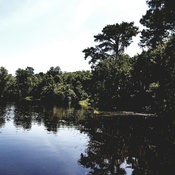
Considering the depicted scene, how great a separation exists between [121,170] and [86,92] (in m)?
74.4

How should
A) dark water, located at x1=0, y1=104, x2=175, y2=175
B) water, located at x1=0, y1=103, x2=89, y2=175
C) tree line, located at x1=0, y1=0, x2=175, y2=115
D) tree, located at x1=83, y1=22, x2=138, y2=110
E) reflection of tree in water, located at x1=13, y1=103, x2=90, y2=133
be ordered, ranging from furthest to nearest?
1. tree, located at x1=83, y1=22, x2=138, y2=110
2. tree line, located at x1=0, y1=0, x2=175, y2=115
3. reflection of tree in water, located at x1=13, y1=103, x2=90, y2=133
4. dark water, located at x1=0, y1=104, x2=175, y2=175
5. water, located at x1=0, y1=103, x2=89, y2=175

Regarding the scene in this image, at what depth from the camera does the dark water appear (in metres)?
16.8

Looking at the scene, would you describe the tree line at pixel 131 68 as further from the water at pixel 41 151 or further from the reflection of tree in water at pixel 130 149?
the water at pixel 41 151

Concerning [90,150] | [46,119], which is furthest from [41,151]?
[46,119]

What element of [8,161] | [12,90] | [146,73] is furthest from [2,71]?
[8,161]

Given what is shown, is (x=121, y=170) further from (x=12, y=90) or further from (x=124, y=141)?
(x=12, y=90)

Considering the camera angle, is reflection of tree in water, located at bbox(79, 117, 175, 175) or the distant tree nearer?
reflection of tree in water, located at bbox(79, 117, 175, 175)

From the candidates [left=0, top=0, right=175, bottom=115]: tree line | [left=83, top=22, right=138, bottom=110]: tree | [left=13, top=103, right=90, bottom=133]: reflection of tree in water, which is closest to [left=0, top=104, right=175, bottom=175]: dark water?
[left=13, top=103, right=90, bottom=133]: reflection of tree in water

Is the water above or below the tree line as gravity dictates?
below

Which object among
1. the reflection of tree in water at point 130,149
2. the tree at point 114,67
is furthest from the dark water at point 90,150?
the tree at point 114,67

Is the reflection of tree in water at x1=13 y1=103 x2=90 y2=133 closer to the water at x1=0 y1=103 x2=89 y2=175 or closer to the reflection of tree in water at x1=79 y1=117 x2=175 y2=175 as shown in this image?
the water at x1=0 y1=103 x2=89 y2=175

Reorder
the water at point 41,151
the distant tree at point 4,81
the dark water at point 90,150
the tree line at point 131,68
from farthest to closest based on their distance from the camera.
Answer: the distant tree at point 4,81 → the tree line at point 131,68 → the dark water at point 90,150 → the water at point 41,151

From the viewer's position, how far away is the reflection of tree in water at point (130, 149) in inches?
676

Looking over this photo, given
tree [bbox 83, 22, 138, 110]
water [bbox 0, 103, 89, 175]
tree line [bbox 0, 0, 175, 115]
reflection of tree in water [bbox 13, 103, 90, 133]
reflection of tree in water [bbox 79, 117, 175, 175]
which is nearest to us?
water [bbox 0, 103, 89, 175]
